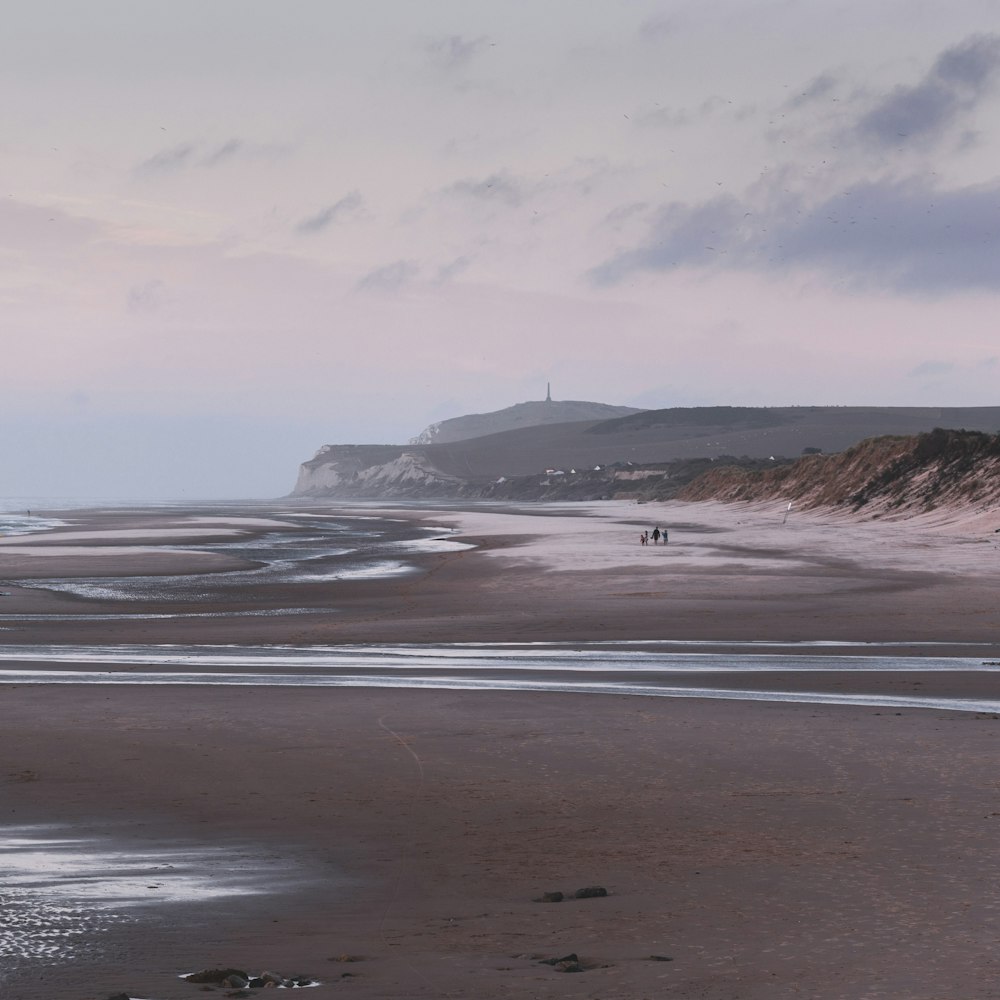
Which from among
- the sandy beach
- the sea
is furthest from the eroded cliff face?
the sandy beach

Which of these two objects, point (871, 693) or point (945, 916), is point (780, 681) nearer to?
point (871, 693)

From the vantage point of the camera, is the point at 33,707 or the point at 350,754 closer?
the point at 350,754

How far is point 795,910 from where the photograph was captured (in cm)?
754

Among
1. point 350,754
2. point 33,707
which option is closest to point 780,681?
point 350,754

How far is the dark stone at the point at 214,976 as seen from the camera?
6264 mm

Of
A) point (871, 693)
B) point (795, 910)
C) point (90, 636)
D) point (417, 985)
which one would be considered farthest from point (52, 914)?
point (90, 636)

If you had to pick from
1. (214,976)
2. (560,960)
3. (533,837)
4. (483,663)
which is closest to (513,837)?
(533,837)

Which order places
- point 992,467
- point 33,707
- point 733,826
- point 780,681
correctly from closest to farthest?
point 733,826, point 33,707, point 780,681, point 992,467

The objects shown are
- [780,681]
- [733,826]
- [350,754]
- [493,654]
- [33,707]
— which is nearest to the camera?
[733,826]

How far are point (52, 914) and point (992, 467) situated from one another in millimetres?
68504

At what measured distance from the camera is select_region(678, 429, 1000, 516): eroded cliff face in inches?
2726

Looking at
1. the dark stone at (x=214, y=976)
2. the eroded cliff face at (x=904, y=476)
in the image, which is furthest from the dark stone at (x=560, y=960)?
the eroded cliff face at (x=904, y=476)

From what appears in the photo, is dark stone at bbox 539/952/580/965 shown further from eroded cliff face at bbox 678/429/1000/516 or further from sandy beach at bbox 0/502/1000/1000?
eroded cliff face at bbox 678/429/1000/516

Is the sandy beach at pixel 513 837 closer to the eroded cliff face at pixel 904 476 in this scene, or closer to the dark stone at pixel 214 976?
the dark stone at pixel 214 976
